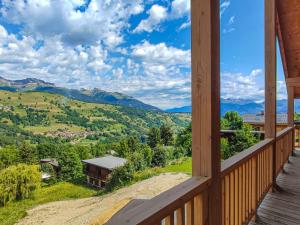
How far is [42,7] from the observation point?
66.2 ft

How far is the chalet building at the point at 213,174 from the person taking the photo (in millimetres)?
990

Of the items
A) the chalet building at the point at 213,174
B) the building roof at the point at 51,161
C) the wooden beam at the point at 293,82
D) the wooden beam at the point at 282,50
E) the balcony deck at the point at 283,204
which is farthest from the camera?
the building roof at the point at 51,161

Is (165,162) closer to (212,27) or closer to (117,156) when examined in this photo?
(117,156)

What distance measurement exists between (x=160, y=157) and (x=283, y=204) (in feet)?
72.7

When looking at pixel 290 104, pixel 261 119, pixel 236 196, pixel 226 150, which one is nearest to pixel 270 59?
pixel 236 196

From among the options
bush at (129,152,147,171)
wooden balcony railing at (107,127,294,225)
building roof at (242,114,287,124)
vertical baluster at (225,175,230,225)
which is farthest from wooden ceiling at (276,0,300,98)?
bush at (129,152,147,171)

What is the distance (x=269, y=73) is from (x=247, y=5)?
5.89m

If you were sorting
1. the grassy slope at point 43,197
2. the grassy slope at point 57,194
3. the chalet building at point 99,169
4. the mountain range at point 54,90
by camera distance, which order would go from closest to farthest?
the grassy slope at point 57,194 < the grassy slope at point 43,197 < the chalet building at point 99,169 < the mountain range at point 54,90

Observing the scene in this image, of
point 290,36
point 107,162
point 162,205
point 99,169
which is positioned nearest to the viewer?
point 162,205

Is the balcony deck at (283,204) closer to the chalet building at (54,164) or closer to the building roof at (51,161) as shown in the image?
the chalet building at (54,164)

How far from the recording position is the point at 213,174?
1252 millimetres

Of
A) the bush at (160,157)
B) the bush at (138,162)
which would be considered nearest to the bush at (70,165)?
the bush at (138,162)

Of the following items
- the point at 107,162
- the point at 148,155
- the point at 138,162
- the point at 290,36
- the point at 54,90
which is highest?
the point at 54,90

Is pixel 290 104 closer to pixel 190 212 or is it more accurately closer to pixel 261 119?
pixel 190 212
